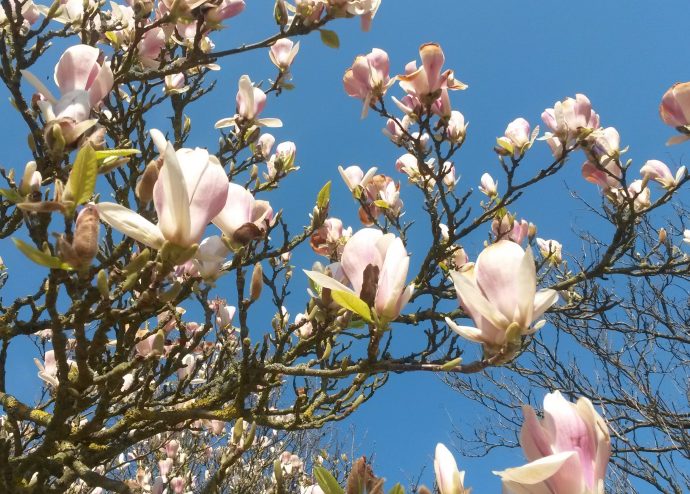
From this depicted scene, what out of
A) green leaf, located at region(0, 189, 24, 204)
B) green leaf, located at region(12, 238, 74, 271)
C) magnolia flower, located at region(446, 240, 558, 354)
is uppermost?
green leaf, located at region(0, 189, 24, 204)

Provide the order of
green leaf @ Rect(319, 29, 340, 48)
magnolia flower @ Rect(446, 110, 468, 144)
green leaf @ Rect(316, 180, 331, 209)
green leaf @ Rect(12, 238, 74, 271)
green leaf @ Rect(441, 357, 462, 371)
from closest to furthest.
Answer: green leaf @ Rect(12, 238, 74, 271)
green leaf @ Rect(441, 357, 462, 371)
green leaf @ Rect(316, 180, 331, 209)
green leaf @ Rect(319, 29, 340, 48)
magnolia flower @ Rect(446, 110, 468, 144)

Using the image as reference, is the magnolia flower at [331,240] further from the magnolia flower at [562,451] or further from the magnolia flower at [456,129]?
the magnolia flower at [562,451]

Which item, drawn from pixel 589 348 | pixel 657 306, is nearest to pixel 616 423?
pixel 589 348

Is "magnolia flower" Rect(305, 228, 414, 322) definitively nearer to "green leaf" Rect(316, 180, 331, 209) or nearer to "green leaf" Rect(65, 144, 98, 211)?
"green leaf" Rect(65, 144, 98, 211)

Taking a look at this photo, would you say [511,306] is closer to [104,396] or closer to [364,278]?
[364,278]

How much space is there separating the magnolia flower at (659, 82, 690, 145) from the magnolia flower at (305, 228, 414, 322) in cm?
196

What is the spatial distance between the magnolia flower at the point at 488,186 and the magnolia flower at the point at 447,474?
9.14ft

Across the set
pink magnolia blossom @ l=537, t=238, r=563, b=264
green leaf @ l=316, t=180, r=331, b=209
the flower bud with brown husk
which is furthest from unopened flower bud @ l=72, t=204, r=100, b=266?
pink magnolia blossom @ l=537, t=238, r=563, b=264

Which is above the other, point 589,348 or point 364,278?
point 589,348

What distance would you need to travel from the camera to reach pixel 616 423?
19.6 ft

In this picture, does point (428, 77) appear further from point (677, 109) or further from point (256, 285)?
point (256, 285)

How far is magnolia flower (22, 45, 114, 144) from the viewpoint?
107cm

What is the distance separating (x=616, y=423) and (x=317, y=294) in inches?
223

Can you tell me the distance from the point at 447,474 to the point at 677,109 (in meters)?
2.19
